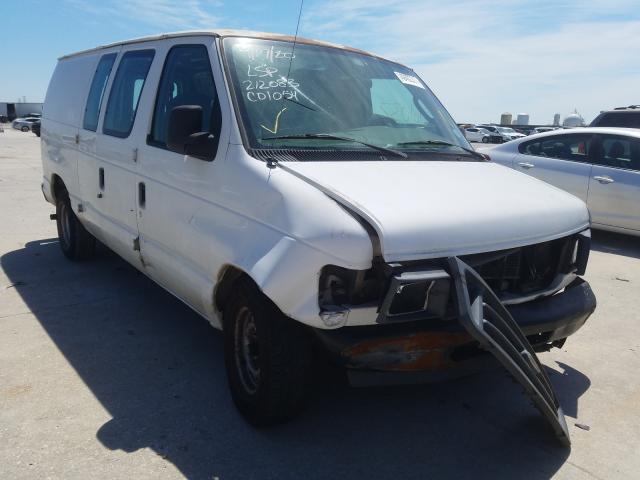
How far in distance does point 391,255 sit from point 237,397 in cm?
135

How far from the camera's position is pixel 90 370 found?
3.88 meters

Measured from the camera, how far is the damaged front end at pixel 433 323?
2.61m

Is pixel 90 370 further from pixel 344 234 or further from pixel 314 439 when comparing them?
pixel 344 234

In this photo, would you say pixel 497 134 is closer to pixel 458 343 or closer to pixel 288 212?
pixel 458 343

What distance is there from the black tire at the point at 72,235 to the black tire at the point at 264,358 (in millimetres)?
3425

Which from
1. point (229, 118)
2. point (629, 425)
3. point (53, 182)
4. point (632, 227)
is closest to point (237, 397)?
point (229, 118)

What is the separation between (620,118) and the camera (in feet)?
35.8

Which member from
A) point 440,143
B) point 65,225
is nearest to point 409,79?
point 440,143

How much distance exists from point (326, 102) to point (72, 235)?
12.3ft

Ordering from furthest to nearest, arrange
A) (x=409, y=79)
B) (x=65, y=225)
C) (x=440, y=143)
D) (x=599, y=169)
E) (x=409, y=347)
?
(x=599, y=169)
(x=65, y=225)
(x=409, y=79)
(x=440, y=143)
(x=409, y=347)

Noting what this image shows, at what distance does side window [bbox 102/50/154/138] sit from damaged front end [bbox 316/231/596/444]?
2533 mm

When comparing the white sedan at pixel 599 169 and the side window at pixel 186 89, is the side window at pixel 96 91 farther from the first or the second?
the white sedan at pixel 599 169

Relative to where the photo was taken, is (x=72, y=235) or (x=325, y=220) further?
(x=72, y=235)

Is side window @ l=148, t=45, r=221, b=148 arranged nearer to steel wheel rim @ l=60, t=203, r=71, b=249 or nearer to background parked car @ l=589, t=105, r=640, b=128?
steel wheel rim @ l=60, t=203, r=71, b=249
